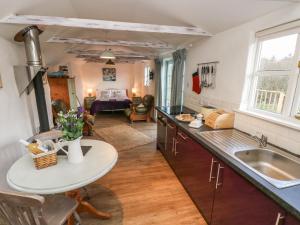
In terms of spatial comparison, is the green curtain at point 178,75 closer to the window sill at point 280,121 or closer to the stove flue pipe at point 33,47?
the window sill at point 280,121

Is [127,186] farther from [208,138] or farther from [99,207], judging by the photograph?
[208,138]

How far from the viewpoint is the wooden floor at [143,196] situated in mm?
1776

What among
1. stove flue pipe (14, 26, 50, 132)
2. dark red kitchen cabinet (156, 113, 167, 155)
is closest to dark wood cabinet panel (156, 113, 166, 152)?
dark red kitchen cabinet (156, 113, 167, 155)

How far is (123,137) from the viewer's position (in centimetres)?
411

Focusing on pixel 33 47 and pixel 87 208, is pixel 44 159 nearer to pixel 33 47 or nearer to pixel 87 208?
pixel 87 208

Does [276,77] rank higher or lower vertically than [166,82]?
higher

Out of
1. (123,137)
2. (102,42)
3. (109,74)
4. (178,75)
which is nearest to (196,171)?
(178,75)

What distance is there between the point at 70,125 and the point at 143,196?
130 centimetres

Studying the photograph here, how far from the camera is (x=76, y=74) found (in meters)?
7.06

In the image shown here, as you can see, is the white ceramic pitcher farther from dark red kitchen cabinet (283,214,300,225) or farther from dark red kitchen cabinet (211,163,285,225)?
dark red kitchen cabinet (283,214,300,225)

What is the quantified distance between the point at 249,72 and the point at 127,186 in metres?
2.08

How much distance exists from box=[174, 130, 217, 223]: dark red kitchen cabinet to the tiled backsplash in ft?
2.11

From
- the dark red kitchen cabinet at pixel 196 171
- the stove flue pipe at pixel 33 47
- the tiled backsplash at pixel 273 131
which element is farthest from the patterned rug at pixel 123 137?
the tiled backsplash at pixel 273 131

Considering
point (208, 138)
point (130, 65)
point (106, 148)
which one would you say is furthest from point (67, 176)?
point (130, 65)
